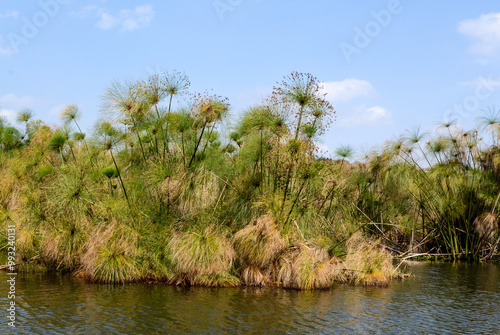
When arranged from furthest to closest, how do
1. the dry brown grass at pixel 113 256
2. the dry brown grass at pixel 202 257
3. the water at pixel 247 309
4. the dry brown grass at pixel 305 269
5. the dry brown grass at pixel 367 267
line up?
the dry brown grass at pixel 367 267 → the dry brown grass at pixel 113 256 → the dry brown grass at pixel 305 269 → the dry brown grass at pixel 202 257 → the water at pixel 247 309

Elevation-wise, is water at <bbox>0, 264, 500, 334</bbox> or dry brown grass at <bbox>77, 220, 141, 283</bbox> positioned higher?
dry brown grass at <bbox>77, 220, 141, 283</bbox>

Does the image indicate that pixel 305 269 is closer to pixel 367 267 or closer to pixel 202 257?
pixel 367 267

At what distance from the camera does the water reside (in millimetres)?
10836

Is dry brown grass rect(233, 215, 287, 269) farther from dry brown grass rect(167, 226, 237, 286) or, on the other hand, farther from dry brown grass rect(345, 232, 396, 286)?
dry brown grass rect(345, 232, 396, 286)

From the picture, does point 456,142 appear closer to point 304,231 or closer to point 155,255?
point 304,231

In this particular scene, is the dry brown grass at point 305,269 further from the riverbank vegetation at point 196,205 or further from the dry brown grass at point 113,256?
the dry brown grass at point 113,256

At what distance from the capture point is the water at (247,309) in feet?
35.6

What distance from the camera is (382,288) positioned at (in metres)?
16.3

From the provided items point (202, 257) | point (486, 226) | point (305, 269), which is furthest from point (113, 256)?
point (486, 226)

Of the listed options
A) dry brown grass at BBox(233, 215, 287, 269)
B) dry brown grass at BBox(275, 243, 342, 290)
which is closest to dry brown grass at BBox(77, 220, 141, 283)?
dry brown grass at BBox(233, 215, 287, 269)

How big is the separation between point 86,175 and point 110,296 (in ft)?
19.6

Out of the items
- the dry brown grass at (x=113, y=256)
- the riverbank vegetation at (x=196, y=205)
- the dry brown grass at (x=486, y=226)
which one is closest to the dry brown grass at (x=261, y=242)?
the riverbank vegetation at (x=196, y=205)

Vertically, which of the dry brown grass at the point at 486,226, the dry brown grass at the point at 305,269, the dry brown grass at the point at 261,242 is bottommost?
the dry brown grass at the point at 305,269

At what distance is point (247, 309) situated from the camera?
12555 mm
